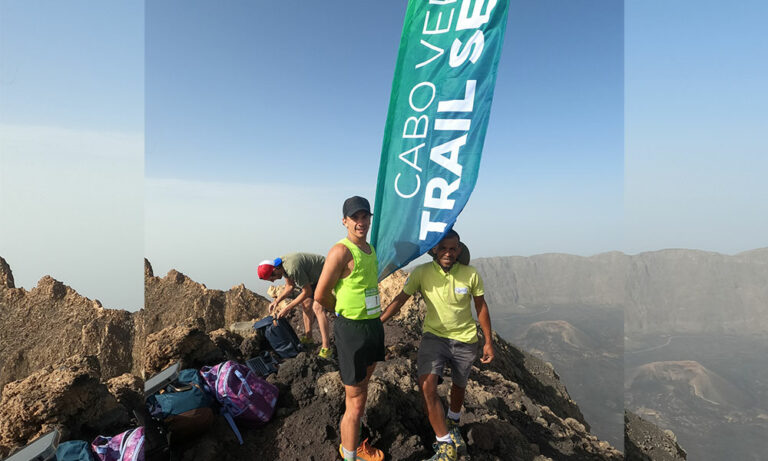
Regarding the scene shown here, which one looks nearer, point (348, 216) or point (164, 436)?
point (348, 216)

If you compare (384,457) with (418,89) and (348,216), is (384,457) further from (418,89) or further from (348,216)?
(418,89)

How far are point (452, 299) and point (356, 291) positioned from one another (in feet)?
2.96

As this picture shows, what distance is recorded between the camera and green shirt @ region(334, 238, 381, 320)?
2775 mm

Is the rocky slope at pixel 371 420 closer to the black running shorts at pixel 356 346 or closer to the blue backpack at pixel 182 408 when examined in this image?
the blue backpack at pixel 182 408

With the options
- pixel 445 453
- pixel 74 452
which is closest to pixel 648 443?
pixel 445 453

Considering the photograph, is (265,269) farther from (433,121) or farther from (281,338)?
(433,121)

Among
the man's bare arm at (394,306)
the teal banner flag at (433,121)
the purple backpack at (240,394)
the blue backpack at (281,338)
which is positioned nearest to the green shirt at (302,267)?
the blue backpack at (281,338)

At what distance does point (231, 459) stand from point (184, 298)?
10.8m

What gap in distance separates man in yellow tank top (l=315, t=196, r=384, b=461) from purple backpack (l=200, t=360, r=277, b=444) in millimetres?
1156

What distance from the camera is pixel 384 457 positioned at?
10.3 ft

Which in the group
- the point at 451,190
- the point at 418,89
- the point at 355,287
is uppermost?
the point at 418,89

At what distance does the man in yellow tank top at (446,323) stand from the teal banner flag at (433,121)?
287 mm

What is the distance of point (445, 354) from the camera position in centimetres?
315

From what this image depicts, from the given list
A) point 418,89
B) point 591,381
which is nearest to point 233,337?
point 418,89
